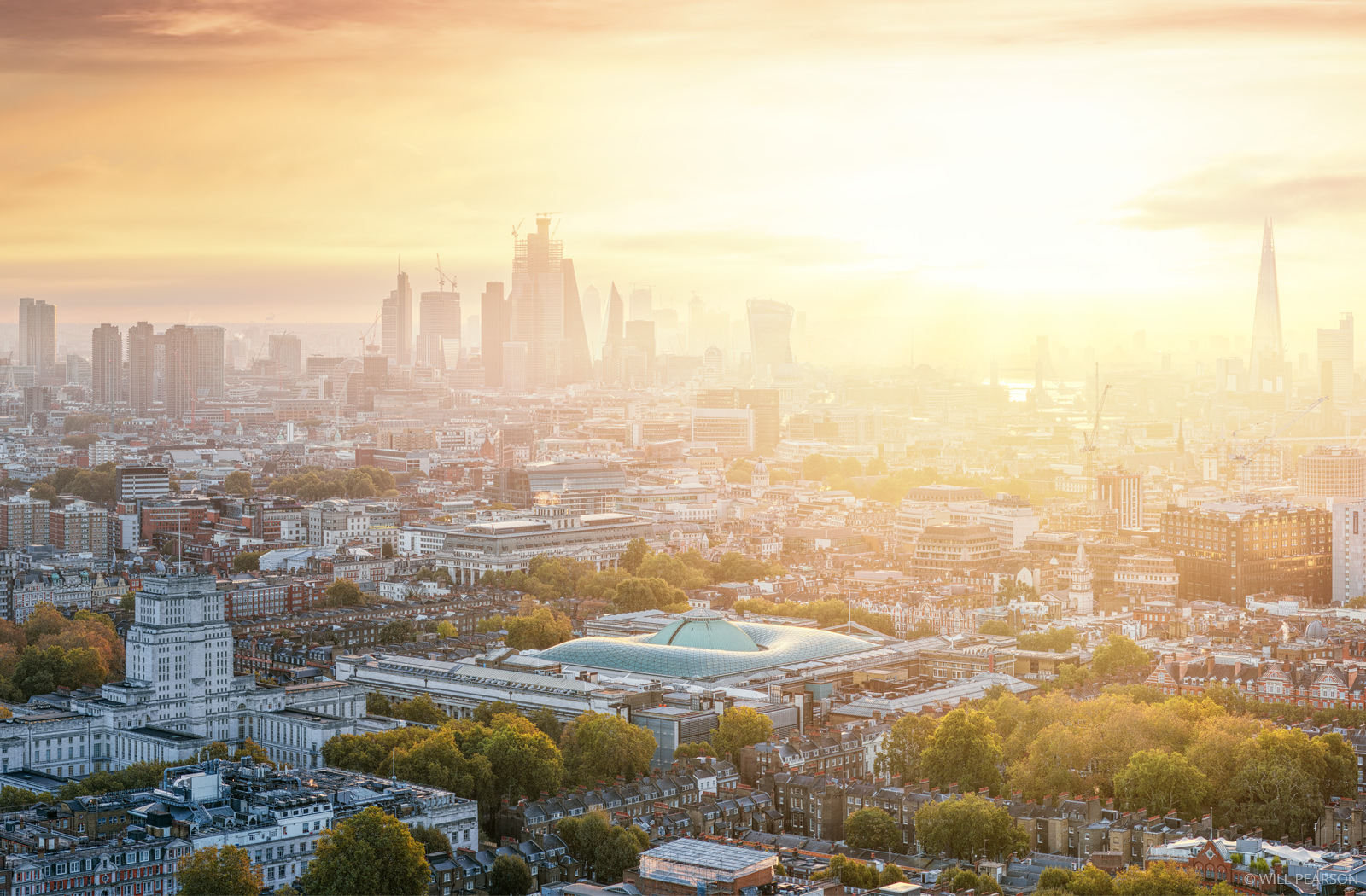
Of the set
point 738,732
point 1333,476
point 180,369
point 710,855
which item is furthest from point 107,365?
point 710,855

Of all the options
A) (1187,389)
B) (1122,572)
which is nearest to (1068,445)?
(1187,389)

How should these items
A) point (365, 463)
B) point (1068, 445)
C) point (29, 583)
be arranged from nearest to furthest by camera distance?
point (29, 583), point (365, 463), point (1068, 445)

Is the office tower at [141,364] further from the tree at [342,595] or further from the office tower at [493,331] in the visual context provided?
the tree at [342,595]

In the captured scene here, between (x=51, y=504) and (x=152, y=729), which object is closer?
(x=152, y=729)

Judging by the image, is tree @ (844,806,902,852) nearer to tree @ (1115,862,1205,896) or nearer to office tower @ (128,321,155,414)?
tree @ (1115,862,1205,896)

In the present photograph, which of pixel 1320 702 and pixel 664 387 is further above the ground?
pixel 664 387

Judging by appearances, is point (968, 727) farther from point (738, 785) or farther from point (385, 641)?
point (385, 641)

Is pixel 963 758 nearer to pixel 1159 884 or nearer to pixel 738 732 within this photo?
pixel 738 732

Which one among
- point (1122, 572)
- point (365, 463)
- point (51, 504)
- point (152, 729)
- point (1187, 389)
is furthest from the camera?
point (1187, 389)
